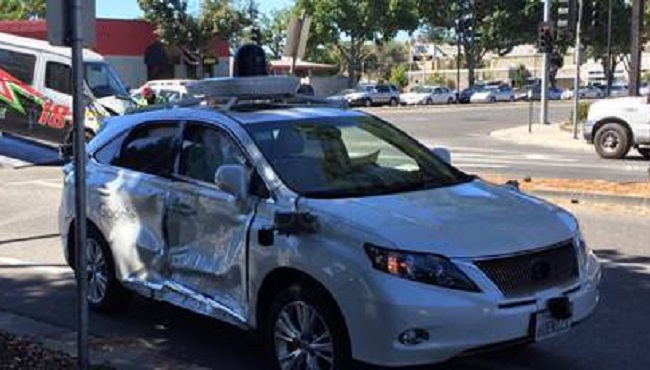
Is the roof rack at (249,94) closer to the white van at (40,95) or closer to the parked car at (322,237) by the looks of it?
the parked car at (322,237)

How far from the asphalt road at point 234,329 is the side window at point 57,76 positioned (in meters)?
9.67

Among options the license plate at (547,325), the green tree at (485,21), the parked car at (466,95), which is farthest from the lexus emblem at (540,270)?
the green tree at (485,21)

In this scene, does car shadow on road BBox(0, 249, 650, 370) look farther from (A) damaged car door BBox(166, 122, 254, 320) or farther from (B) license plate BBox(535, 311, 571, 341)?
(B) license plate BBox(535, 311, 571, 341)

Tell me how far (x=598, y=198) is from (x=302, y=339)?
778cm

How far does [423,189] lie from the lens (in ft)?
18.5

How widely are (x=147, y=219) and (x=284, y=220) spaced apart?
5.38 feet

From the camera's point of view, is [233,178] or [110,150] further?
[110,150]

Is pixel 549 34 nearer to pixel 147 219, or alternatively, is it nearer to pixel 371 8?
pixel 147 219

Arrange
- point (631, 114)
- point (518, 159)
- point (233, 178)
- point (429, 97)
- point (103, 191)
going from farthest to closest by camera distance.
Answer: point (429, 97), point (518, 159), point (631, 114), point (103, 191), point (233, 178)

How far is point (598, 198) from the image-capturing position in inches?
477

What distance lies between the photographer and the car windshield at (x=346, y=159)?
18.4 ft

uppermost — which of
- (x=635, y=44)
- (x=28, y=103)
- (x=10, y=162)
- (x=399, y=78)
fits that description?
(x=635, y=44)

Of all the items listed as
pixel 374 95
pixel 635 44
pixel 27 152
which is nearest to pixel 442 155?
pixel 27 152

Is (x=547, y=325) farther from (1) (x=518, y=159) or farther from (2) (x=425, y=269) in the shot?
(1) (x=518, y=159)
